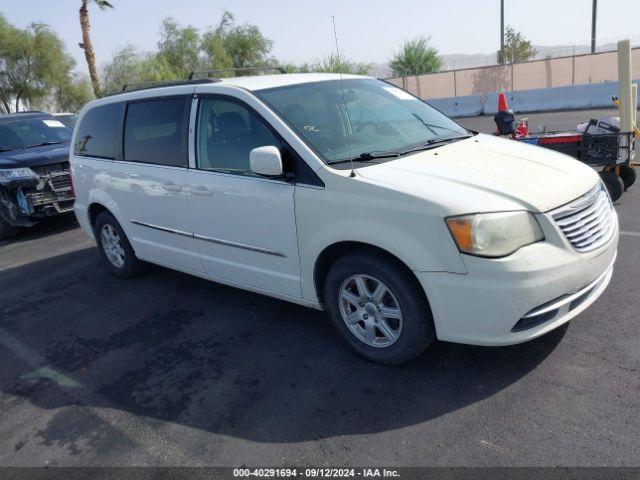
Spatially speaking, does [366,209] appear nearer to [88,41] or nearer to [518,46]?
[88,41]

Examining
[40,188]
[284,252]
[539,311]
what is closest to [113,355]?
[284,252]

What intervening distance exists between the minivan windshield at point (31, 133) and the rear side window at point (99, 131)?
4073 mm

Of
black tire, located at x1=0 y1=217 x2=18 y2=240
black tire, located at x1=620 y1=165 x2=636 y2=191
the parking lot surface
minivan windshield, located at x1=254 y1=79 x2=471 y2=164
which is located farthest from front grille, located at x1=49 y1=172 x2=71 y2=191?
black tire, located at x1=620 y1=165 x2=636 y2=191

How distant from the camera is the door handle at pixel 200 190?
4.26m

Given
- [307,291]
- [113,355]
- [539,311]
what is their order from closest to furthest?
1. [539,311]
2. [307,291]
3. [113,355]

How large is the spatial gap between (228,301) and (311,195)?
187 cm

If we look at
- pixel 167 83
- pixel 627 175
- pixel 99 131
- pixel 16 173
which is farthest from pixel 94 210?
pixel 627 175

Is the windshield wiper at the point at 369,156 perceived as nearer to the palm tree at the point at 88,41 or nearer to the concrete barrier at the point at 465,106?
the concrete barrier at the point at 465,106

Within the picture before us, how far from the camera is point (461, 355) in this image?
3.61m

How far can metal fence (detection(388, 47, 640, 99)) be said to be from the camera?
24812mm

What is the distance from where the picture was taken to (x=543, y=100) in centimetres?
1992

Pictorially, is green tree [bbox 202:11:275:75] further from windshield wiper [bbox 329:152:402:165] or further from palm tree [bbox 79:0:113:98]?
windshield wiper [bbox 329:152:402:165]

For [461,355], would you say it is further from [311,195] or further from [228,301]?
[228,301]

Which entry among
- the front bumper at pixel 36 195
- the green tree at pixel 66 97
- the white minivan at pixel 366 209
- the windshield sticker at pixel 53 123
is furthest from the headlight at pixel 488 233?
the green tree at pixel 66 97
